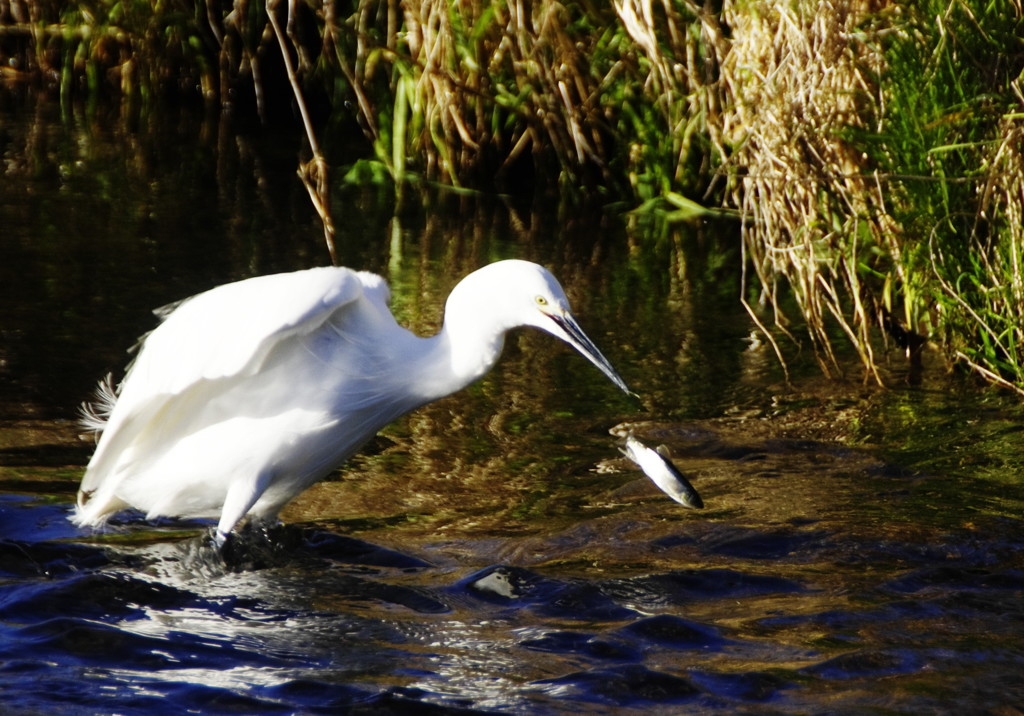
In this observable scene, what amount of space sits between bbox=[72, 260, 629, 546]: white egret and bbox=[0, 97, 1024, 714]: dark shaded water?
22cm

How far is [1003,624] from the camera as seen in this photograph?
148 inches

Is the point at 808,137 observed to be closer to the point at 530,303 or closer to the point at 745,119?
the point at 745,119

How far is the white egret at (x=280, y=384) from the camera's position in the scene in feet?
13.5

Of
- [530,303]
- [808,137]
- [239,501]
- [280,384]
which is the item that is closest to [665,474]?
[530,303]

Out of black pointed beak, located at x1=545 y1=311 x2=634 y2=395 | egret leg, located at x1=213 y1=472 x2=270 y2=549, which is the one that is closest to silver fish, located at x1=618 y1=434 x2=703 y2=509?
black pointed beak, located at x1=545 y1=311 x2=634 y2=395

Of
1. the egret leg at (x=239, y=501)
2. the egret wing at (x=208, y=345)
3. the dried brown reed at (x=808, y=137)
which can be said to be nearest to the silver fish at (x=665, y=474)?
the egret wing at (x=208, y=345)

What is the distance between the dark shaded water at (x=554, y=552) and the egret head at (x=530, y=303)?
71 cm

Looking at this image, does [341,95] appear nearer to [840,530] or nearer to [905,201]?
[905,201]

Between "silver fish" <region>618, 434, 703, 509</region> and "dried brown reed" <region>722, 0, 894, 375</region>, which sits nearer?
"silver fish" <region>618, 434, 703, 509</region>

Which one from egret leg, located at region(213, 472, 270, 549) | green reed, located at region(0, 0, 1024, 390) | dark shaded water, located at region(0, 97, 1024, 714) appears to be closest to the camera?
dark shaded water, located at region(0, 97, 1024, 714)

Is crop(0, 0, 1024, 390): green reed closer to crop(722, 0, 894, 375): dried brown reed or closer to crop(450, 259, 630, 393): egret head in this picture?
crop(722, 0, 894, 375): dried brown reed

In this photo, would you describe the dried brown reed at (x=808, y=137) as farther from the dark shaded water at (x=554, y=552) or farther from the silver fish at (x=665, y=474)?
the silver fish at (x=665, y=474)

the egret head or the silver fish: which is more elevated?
the egret head

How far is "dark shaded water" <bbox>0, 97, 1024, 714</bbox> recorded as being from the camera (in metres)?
3.49
